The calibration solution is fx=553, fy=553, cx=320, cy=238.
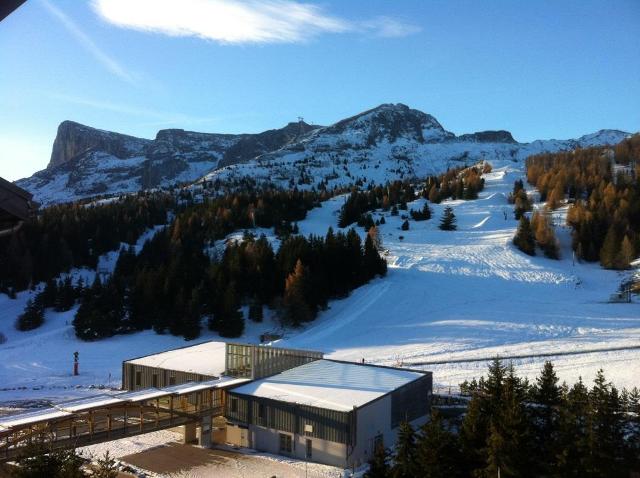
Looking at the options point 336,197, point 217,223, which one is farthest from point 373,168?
point 217,223

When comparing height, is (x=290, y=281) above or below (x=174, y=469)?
above

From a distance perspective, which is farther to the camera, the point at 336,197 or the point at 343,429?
the point at 336,197

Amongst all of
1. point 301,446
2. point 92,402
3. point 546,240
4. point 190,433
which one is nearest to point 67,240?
point 190,433

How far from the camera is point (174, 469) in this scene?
739 inches

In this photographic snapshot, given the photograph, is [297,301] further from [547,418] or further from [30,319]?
[547,418]

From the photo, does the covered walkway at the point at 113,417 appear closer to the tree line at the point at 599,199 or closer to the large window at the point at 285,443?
the large window at the point at 285,443

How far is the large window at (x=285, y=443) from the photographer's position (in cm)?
2072

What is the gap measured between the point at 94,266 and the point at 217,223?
17.2m

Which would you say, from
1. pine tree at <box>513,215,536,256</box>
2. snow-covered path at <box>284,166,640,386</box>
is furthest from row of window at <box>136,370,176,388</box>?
pine tree at <box>513,215,536,256</box>

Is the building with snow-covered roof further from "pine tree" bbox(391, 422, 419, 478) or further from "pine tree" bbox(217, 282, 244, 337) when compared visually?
"pine tree" bbox(217, 282, 244, 337)

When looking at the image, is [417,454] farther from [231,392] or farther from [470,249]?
[470,249]

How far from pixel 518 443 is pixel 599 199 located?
69.9 m

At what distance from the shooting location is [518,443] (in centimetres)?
1495

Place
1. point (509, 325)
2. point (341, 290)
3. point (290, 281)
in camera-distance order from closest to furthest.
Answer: point (509, 325) → point (290, 281) → point (341, 290)
